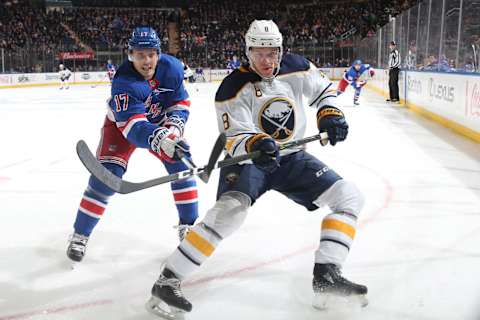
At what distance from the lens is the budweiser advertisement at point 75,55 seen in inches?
772

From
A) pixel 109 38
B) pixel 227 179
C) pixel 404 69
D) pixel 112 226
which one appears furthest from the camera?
pixel 109 38

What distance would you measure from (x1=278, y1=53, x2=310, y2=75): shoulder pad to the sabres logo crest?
116mm

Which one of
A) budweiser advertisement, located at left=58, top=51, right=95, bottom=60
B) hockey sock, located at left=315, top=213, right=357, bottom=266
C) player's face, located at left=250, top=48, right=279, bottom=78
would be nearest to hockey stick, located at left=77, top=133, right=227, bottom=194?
player's face, located at left=250, top=48, right=279, bottom=78

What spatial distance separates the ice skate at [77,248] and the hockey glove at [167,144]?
27.7 inches

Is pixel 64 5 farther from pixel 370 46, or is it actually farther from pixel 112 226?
pixel 112 226

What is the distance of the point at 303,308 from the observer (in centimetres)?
184

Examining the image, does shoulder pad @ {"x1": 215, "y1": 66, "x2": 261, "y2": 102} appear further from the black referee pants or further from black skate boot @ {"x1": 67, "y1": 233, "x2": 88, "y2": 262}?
the black referee pants

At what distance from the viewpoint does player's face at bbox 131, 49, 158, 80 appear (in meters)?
2.17

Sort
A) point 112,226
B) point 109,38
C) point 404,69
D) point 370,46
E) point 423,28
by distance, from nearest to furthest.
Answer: point 112,226 < point 423,28 < point 404,69 < point 370,46 < point 109,38

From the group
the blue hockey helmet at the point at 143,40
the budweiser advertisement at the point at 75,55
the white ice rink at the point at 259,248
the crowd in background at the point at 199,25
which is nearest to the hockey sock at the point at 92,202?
the white ice rink at the point at 259,248

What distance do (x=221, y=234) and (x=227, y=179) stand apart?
220 millimetres

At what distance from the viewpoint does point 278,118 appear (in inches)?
75.4

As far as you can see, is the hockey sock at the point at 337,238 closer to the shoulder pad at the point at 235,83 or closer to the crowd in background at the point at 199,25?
the shoulder pad at the point at 235,83

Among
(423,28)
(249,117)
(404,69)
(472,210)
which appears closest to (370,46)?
(404,69)
